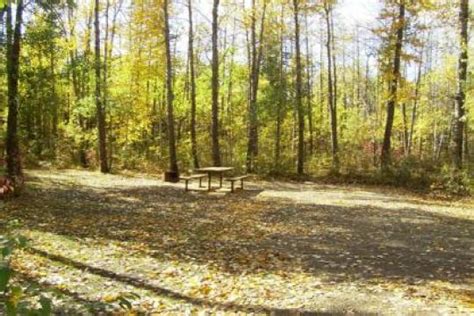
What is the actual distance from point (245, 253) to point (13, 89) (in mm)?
8306

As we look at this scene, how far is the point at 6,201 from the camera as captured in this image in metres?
11.6

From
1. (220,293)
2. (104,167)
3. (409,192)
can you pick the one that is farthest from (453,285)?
(104,167)

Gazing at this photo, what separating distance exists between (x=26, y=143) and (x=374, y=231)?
2287 centimetres

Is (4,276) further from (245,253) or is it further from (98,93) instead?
(98,93)

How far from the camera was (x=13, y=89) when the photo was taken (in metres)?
12.7

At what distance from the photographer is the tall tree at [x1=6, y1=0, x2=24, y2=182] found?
498 inches

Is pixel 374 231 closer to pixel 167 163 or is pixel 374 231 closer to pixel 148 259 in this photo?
pixel 148 259

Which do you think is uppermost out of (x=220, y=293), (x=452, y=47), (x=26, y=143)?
(x=452, y=47)

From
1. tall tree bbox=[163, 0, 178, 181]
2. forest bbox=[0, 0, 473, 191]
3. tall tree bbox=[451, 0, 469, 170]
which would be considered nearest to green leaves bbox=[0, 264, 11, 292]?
forest bbox=[0, 0, 473, 191]

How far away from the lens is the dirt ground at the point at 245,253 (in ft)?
19.0

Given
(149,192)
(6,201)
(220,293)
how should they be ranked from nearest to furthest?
(220,293)
(6,201)
(149,192)

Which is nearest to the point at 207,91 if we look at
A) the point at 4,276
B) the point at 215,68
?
the point at 215,68

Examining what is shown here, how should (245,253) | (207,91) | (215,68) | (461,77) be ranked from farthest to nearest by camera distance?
(207,91), (215,68), (461,77), (245,253)

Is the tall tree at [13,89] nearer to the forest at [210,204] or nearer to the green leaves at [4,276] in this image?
the forest at [210,204]
